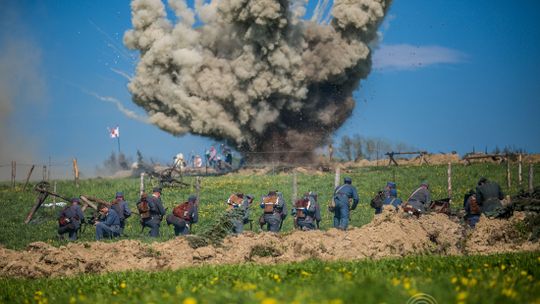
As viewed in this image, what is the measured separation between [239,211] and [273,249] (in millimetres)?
6560

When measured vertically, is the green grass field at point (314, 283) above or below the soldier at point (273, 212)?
below

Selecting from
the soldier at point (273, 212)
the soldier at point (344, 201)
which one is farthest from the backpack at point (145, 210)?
the soldier at point (344, 201)

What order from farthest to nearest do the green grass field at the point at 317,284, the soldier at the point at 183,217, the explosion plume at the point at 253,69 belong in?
1. the explosion plume at the point at 253,69
2. the soldier at the point at 183,217
3. the green grass field at the point at 317,284

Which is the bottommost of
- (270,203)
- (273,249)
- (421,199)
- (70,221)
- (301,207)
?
(273,249)

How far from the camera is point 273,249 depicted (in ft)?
53.9

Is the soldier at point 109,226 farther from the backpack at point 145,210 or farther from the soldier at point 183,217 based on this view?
the soldier at point 183,217

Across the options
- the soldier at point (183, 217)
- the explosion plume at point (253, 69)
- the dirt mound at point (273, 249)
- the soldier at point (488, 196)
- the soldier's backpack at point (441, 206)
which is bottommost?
the dirt mound at point (273, 249)

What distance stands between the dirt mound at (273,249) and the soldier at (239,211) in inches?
153

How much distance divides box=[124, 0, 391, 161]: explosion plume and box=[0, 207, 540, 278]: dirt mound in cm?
3392

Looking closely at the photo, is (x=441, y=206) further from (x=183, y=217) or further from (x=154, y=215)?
(x=154, y=215)

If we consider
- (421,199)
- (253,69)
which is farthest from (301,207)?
(253,69)

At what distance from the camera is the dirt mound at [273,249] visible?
15914mm

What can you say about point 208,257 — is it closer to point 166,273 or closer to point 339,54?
point 166,273

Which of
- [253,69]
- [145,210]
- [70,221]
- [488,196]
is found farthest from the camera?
[253,69]
